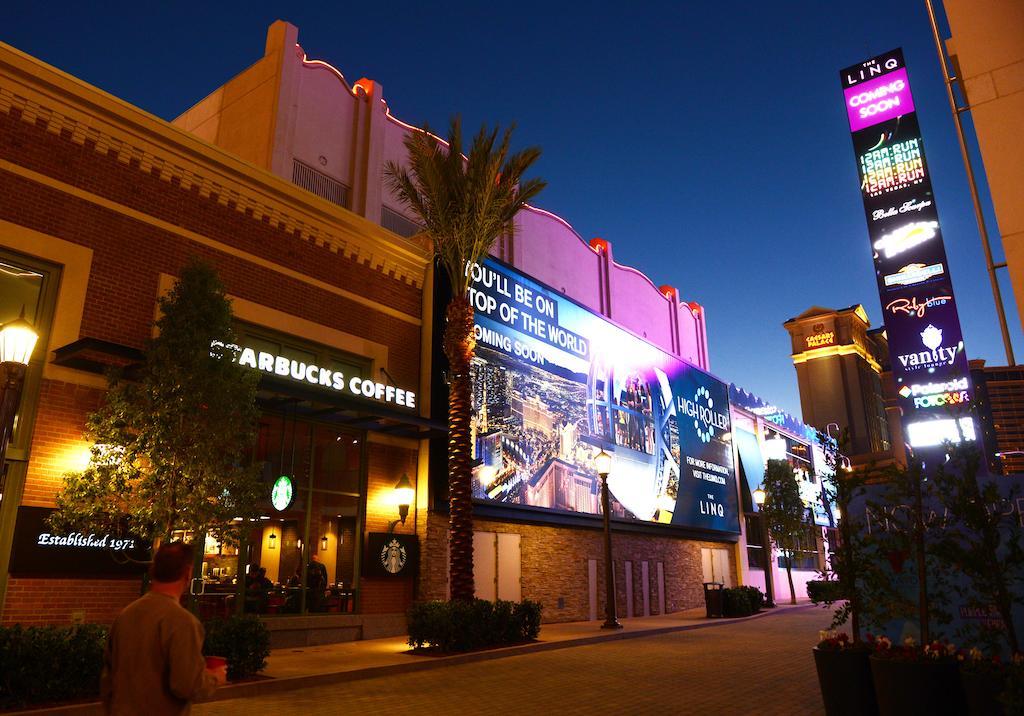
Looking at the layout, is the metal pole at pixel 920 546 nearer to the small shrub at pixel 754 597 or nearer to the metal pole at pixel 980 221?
the metal pole at pixel 980 221

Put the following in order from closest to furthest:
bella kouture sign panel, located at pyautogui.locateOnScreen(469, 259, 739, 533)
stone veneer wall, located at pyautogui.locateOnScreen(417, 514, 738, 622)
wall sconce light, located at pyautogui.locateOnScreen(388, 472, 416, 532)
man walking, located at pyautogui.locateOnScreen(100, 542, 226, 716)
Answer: man walking, located at pyautogui.locateOnScreen(100, 542, 226, 716) < wall sconce light, located at pyautogui.locateOnScreen(388, 472, 416, 532) < stone veneer wall, located at pyautogui.locateOnScreen(417, 514, 738, 622) < bella kouture sign panel, located at pyautogui.locateOnScreen(469, 259, 739, 533)

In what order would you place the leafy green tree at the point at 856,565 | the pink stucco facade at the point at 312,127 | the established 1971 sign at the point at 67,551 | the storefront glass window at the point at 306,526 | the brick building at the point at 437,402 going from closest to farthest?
the leafy green tree at the point at 856,565 → the established 1971 sign at the point at 67,551 → the storefront glass window at the point at 306,526 → the brick building at the point at 437,402 → the pink stucco facade at the point at 312,127

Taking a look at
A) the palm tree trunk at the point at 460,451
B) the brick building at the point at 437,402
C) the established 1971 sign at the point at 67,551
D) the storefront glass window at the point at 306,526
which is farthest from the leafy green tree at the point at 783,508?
the established 1971 sign at the point at 67,551

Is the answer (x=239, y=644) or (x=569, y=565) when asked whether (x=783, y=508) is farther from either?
(x=239, y=644)

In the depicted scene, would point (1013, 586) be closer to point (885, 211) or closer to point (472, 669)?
point (472, 669)

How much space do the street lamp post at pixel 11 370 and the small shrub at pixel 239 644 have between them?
4694 mm

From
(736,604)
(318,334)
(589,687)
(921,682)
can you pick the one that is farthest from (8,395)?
(736,604)

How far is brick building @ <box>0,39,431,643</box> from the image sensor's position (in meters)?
13.6

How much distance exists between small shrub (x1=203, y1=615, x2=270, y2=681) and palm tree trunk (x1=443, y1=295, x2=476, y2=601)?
514 cm

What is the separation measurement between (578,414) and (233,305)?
44.2ft

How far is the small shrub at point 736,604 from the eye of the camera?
88.7ft

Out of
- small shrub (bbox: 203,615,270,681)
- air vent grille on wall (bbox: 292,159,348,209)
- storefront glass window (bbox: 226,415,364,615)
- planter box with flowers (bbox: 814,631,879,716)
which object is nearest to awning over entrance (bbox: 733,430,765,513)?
air vent grille on wall (bbox: 292,159,348,209)

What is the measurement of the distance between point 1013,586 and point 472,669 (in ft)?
29.1

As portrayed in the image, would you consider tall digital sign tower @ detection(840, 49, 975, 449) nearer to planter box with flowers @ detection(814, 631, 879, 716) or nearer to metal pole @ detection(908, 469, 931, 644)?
metal pole @ detection(908, 469, 931, 644)
